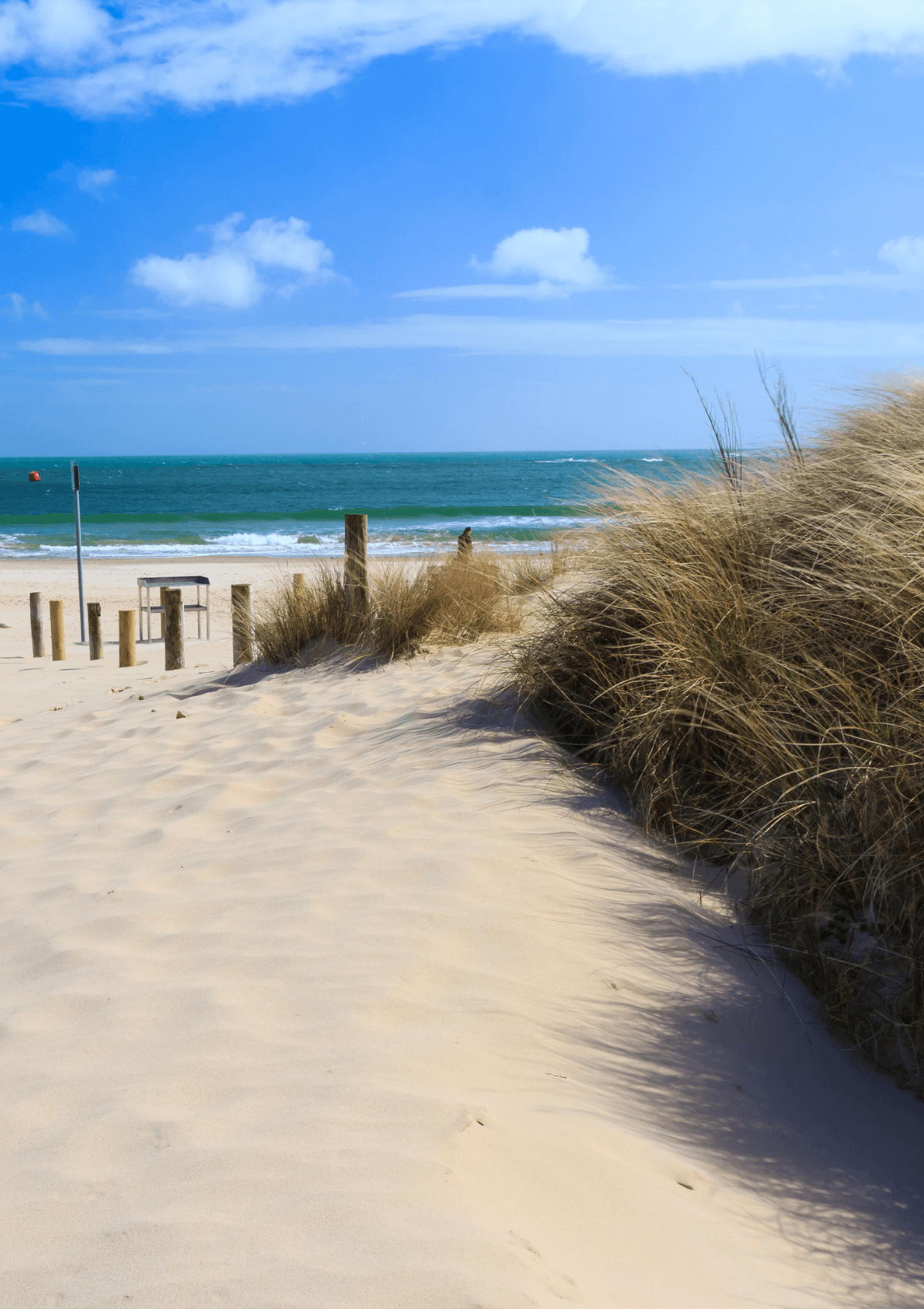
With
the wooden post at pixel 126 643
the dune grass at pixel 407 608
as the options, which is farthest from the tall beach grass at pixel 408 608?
the wooden post at pixel 126 643

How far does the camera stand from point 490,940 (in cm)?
259

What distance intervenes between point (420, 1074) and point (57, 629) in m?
10.3

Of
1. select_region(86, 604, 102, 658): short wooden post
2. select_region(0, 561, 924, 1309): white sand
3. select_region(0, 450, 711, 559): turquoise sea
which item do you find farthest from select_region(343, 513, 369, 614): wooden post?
select_region(86, 604, 102, 658): short wooden post

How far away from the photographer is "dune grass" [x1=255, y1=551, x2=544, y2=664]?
21.6 ft

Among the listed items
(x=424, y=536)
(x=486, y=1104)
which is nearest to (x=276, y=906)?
(x=486, y=1104)

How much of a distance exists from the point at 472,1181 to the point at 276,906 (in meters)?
1.51

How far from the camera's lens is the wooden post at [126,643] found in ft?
32.7

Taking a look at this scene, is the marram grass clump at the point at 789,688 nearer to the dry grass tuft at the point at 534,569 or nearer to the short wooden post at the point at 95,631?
the dry grass tuft at the point at 534,569

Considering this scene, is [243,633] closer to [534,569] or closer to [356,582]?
[356,582]

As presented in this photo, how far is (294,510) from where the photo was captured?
4109cm

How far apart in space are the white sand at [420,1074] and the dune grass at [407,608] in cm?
256

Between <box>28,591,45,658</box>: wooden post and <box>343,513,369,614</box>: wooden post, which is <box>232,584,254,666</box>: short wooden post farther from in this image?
<box>28,591,45,658</box>: wooden post

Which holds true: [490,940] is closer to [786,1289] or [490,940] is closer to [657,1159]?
[657,1159]

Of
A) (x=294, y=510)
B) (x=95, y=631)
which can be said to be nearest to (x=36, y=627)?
(x=95, y=631)
